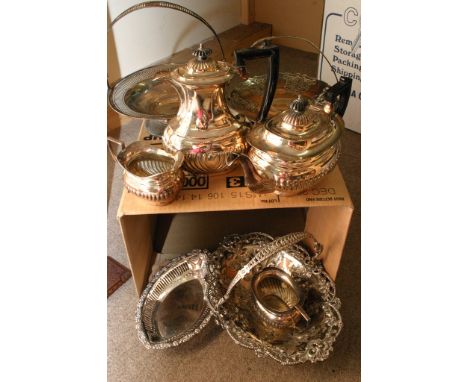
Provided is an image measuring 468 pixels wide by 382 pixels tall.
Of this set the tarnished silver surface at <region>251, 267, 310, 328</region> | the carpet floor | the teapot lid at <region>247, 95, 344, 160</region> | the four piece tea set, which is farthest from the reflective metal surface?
the carpet floor

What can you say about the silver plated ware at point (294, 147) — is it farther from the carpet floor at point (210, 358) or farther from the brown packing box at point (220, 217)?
the carpet floor at point (210, 358)

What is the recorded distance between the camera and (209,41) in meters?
2.05

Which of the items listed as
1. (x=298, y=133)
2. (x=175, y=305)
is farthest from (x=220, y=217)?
(x=298, y=133)

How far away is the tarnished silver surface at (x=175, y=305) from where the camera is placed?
2.76 ft

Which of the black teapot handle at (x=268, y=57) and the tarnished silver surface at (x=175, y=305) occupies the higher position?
the black teapot handle at (x=268, y=57)

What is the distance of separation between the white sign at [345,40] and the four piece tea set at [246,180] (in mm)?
616

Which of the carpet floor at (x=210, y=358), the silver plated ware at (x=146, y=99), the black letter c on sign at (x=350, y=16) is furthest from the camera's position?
the black letter c on sign at (x=350, y=16)

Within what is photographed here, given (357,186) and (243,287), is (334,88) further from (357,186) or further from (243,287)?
(357,186)

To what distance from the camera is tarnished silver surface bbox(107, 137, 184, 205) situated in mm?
693

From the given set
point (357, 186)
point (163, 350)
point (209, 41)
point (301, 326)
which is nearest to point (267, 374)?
point (301, 326)

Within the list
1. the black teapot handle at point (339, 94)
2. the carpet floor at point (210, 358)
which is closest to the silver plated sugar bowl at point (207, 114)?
the black teapot handle at point (339, 94)

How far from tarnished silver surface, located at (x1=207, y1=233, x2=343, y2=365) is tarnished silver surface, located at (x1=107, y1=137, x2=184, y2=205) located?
25 cm

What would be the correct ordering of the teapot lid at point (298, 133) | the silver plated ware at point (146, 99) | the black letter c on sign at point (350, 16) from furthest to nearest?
the black letter c on sign at point (350, 16)
the silver plated ware at point (146, 99)
the teapot lid at point (298, 133)

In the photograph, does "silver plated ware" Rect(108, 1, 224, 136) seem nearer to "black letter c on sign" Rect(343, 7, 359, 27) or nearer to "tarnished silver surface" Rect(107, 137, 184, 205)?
"tarnished silver surface" Rect(107, 137, 184, 205)
